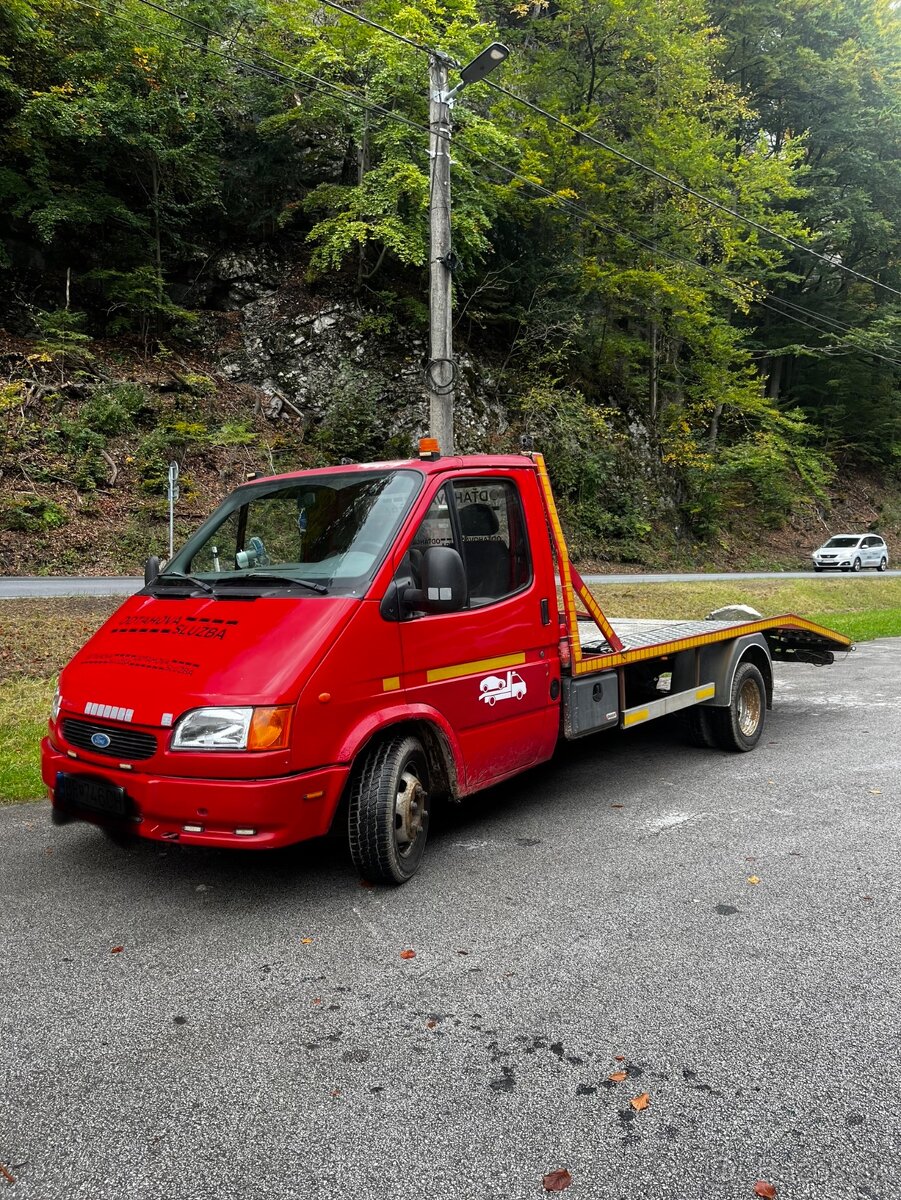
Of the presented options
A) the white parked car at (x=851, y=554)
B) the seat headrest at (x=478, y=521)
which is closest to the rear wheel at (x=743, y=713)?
the seat headrest at (x=478, y=521)

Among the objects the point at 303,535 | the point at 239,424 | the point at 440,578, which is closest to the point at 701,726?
the point at 440,578

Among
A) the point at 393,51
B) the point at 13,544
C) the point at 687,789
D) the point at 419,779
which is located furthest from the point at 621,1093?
the point at 393,51

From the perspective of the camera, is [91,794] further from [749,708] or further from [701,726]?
[749,708]

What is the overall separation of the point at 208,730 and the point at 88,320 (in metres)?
20.2

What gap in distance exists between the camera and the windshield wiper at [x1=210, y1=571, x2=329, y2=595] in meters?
4.02

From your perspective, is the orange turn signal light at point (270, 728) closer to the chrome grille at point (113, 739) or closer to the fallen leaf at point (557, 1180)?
the chrome grille at point (113, 739)

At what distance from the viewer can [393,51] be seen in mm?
18156

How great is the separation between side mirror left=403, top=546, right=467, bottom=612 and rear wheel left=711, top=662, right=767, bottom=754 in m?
3.43

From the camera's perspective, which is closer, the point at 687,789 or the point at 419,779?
the point at 419,779

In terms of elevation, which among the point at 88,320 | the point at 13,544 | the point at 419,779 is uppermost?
the point at 88,320

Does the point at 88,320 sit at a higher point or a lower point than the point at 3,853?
higher

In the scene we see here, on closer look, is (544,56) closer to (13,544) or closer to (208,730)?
(13,544)

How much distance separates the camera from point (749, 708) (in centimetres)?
694

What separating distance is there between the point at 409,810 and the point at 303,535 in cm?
165
